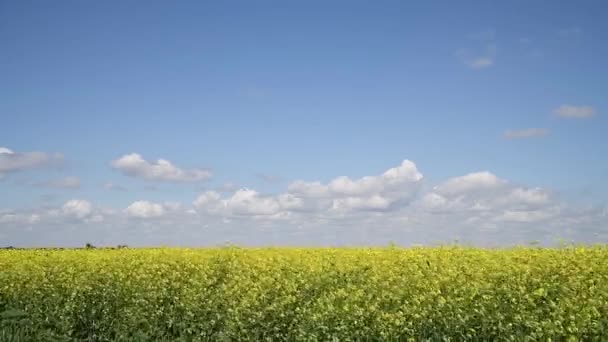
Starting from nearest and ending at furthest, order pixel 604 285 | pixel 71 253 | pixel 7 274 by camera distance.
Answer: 1. pixel 604 285
2. pixel 7 274
3. pixel 71 253

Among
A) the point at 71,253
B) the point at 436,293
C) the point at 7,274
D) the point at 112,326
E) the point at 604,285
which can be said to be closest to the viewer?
the point at 604,285

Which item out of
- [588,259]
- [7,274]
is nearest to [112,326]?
[7,274]

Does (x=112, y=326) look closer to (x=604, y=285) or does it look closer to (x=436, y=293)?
(x=436, y=293)

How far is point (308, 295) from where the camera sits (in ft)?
37.1

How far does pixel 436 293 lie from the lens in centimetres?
1016

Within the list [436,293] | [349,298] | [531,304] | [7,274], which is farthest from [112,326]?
[531,304]

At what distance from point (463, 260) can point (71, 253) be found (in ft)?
31.3

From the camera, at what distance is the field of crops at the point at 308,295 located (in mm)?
9617

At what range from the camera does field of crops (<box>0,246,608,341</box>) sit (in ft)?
31.6

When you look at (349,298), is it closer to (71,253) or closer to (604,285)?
(604,285)

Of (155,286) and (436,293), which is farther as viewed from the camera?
(155,286)

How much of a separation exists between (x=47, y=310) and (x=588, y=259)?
33.7 ft

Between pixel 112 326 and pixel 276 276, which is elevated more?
pixel 276 276

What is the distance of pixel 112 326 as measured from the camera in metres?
13.0
